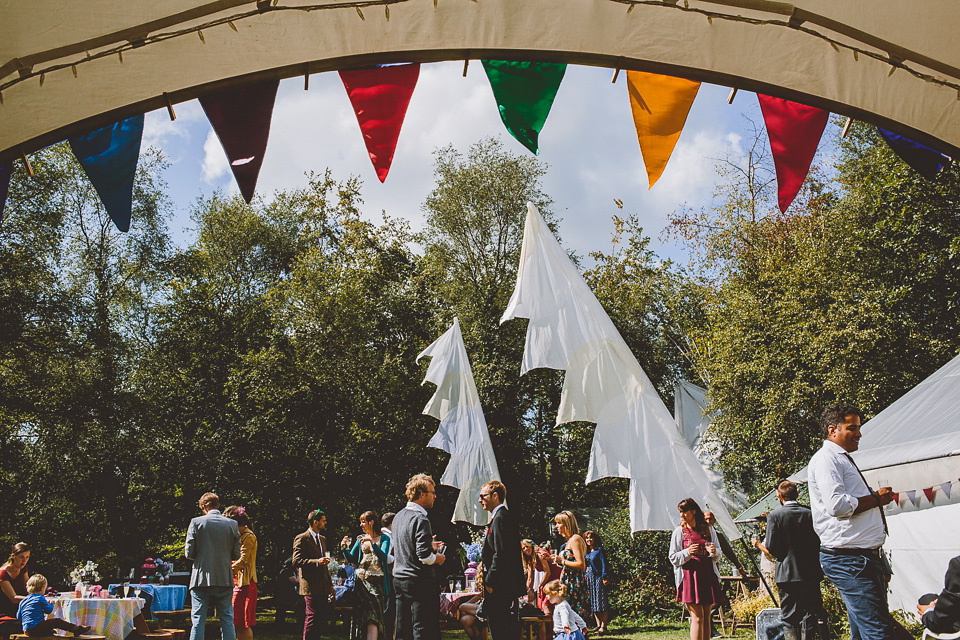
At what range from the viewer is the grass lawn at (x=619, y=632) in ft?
35.6

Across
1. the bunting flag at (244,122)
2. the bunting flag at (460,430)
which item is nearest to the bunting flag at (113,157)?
the bunting flag at (244,122)

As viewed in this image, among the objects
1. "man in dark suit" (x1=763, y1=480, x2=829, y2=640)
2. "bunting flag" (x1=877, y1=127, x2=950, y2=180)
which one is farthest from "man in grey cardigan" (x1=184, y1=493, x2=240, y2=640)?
"bunting flag" (x1=877, y1=127, x2=950, y2=180)

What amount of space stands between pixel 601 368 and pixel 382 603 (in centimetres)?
324

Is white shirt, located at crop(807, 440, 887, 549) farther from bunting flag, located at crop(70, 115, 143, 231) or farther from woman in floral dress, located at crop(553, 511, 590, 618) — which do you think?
woman in floral dress, located at crop(553, 511, 590, 618)

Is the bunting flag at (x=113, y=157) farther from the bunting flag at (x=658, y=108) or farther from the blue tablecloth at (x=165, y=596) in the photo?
the blue tablecloth at (x=165, y=596)

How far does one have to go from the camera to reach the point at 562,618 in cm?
723

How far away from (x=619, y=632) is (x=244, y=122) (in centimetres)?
1063

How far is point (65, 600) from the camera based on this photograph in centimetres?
770

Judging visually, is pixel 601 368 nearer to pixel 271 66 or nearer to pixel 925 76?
pixel 925 76

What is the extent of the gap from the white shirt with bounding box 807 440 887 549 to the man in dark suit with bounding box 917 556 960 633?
1177 mm

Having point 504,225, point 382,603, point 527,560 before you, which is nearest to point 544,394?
point 504,225

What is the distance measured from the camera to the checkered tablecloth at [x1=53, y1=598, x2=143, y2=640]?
7609 millimetres

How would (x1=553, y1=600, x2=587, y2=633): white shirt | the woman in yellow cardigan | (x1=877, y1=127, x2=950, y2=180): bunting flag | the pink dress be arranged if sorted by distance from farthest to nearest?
the woman in yellow cardigan
(x1=553, y1=600, x2=587, y2=633): white shirt
the pink dress
(x1=877, y1=127, x2=950, y2=180): bunting flag

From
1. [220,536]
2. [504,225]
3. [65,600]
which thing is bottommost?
[65,600]
